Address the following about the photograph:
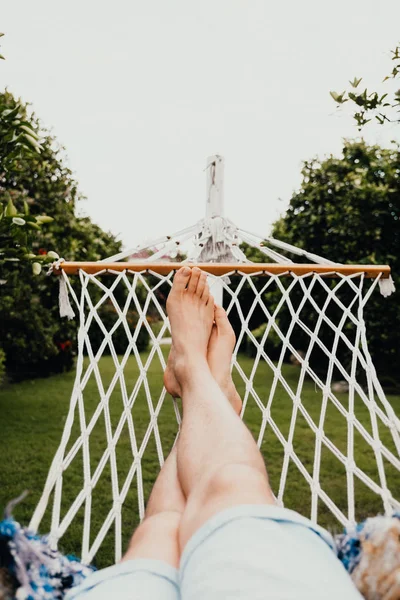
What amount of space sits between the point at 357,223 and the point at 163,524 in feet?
12.6

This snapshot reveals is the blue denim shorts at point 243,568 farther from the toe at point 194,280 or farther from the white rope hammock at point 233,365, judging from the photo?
the toe at point 194,280

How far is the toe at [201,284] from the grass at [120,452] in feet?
1.67

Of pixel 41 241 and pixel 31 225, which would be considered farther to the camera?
pixel 41 241

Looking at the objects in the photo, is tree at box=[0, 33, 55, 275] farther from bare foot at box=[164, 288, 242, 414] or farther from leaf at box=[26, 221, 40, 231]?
bare foot at box=[164, 288, 242, 414]

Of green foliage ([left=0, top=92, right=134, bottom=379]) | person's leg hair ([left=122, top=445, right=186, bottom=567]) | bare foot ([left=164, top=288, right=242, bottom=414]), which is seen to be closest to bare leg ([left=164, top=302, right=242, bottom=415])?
bare foot ([left=164, top=288, right=242, bottom=414])

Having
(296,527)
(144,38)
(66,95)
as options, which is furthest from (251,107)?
(296,527)

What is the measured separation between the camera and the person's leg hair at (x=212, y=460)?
2.41 ft

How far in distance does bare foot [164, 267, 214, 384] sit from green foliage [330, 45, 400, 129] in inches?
30.1

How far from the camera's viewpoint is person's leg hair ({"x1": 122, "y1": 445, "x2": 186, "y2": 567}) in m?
0.75

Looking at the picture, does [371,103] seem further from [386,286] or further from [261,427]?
[261,427]

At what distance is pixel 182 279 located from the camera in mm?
1642

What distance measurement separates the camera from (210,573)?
58 cm

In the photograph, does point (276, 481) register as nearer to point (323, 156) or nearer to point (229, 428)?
point (229, 428)

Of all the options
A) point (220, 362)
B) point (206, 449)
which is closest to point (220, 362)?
point (220, 362)
